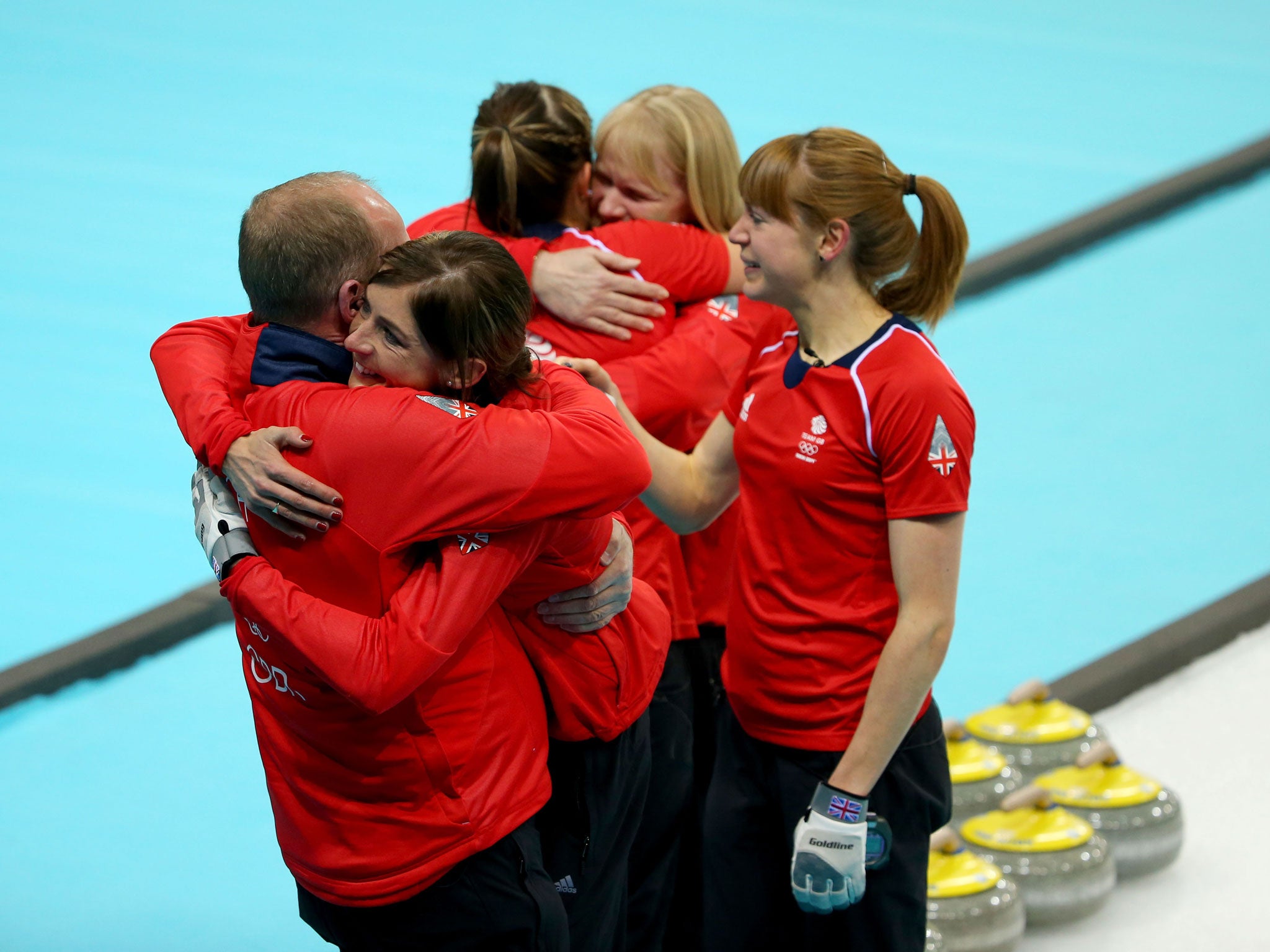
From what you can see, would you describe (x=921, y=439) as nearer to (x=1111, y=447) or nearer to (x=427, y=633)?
(x=427, y=633)

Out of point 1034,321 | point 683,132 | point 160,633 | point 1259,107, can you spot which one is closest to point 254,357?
point 683,132

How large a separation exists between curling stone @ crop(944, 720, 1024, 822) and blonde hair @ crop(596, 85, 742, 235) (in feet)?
4.39

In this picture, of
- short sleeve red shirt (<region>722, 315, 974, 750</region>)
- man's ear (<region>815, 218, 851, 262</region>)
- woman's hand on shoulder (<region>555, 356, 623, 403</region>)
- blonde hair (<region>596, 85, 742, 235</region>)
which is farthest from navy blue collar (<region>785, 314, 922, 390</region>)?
blonde hair (<region>596, 85, 742, 235</region>)

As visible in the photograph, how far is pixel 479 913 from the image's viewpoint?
1676 millimetres

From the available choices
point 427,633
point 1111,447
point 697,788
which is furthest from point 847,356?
point 1111,447

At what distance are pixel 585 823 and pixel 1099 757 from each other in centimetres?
170

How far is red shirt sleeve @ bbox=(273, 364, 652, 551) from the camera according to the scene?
4.99ft

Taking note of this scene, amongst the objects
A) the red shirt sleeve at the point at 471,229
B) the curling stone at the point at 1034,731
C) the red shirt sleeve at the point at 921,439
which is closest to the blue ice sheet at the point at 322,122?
the curling stone at the point at 1034,731

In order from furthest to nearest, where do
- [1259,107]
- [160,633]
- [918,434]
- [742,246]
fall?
[1259,107], [160,633], [742,246], [918,434]

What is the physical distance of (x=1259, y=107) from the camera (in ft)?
27.9

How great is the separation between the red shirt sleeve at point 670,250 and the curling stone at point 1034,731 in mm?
1410

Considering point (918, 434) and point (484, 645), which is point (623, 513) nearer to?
point (918, 434)

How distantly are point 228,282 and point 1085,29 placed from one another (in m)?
6.39

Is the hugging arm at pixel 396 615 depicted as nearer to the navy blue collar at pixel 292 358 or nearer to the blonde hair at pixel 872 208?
the navy blue collar at pixel 292 358
